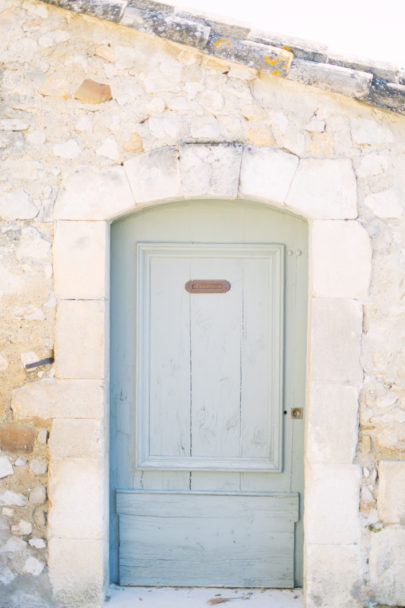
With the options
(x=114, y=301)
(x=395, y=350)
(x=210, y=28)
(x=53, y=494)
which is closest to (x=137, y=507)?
(x=53, y=494)

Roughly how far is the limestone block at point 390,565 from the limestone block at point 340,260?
1246mm

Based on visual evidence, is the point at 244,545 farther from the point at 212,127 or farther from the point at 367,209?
the point at 212,127

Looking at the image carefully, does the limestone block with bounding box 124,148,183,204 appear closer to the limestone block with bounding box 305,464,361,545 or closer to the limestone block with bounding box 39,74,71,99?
the limestone block with bounding box 39,74,71,99

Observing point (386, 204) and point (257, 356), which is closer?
point (386, 204)

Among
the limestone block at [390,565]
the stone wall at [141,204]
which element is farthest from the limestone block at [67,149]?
the limestone block at [390,565]

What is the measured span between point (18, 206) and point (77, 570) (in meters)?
1.92

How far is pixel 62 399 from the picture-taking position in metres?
3.41

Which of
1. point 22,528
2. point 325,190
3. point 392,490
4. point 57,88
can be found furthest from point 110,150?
point 392,490

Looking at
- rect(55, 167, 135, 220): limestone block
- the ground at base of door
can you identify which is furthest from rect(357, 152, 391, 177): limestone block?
the ground at base of door

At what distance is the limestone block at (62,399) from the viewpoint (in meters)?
3.40

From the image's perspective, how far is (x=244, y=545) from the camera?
3.63 m

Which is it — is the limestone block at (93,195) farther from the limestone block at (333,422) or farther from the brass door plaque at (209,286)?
the limestone block at (333,422)

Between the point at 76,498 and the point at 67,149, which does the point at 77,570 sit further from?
the point at 67,149

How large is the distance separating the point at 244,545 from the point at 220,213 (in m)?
1.84
